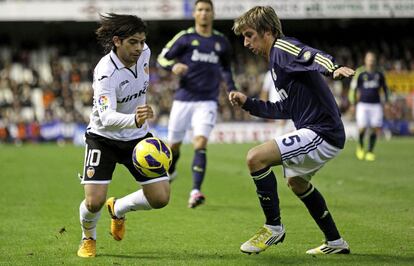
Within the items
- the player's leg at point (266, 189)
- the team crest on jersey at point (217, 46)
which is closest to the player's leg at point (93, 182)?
the player's leg at point (266, 189)

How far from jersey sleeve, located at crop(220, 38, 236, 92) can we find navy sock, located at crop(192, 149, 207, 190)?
3.72 ft

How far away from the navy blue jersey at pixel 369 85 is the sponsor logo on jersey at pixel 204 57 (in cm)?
868

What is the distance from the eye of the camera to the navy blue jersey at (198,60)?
464 inches

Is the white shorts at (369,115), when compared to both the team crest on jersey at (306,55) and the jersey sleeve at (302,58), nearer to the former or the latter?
the jersey sleeve at (302,58)

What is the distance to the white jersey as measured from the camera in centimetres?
688

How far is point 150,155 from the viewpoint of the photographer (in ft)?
22.6

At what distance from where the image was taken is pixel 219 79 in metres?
12.2

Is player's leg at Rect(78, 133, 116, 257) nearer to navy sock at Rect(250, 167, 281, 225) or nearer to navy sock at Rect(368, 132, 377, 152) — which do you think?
navy sock at Rect(250, 167, 281, 225)

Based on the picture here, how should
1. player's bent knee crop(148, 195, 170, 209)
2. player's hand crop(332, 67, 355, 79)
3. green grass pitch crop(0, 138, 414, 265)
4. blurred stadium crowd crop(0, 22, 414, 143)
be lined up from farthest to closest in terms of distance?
blurred stadium crowd crop(0, 22, 414, 143) → player's bent knee crop(148, 195, 170, 209) → green grass pitch crop(0, 138, 414, 265) → player's hand crop(332, 67, 355, 79)

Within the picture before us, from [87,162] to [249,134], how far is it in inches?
920

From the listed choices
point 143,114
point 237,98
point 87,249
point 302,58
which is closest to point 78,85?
point 87,249

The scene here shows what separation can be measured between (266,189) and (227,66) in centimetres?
533

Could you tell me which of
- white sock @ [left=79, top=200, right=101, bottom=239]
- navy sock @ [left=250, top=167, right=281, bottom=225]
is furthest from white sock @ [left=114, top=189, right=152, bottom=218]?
navy sock @ [left=250, top=167, right=281, bottom=225]

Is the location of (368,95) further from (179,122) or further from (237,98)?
(237,98)
